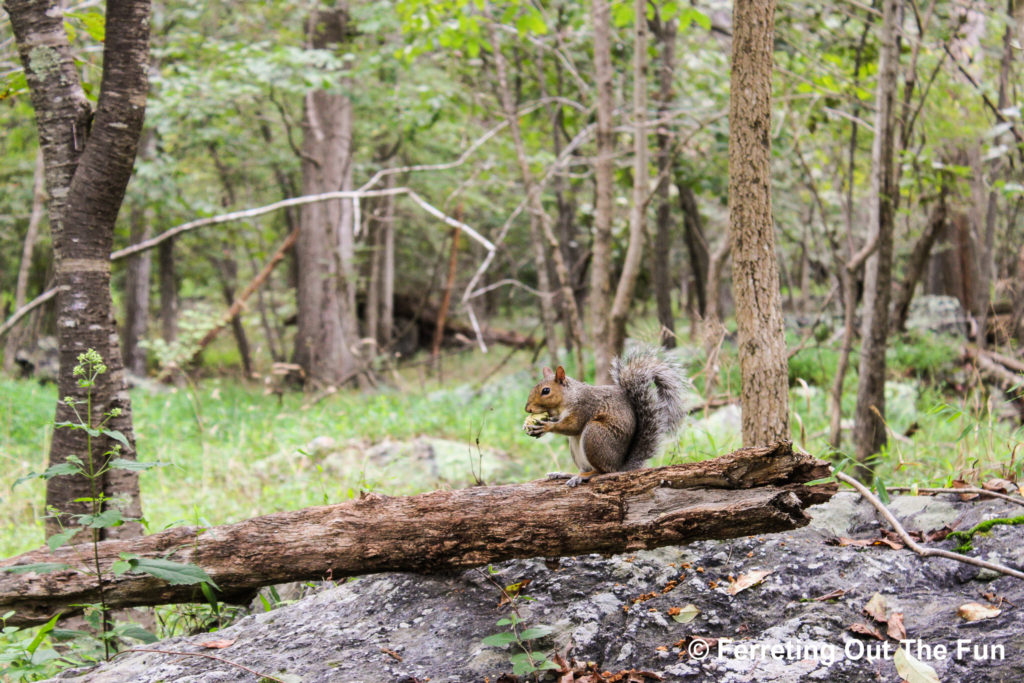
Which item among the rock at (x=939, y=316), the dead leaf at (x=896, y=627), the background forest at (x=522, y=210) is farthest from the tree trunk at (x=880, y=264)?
the rock at (x=939, y=316)

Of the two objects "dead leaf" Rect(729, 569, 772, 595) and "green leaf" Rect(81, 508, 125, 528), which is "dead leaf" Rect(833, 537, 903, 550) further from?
"green leaf" Rect(81, 508, 125, 528)

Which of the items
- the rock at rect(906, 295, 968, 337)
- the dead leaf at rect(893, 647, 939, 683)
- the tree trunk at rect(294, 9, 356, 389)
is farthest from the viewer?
the tree trunk at rect(294, 9, 356, 389)

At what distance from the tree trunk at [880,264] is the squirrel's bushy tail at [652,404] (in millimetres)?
1850

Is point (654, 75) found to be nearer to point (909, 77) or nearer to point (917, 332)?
point (909, 77)

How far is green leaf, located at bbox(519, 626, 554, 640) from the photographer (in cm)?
223

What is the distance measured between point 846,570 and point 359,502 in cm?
183

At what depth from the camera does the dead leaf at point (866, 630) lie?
2242 millimetres

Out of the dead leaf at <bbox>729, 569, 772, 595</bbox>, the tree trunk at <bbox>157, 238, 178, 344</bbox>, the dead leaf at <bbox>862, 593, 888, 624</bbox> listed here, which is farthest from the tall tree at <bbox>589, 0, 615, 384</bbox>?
the tree trunk at <bbox>157, 238, 178, 344</bbox>

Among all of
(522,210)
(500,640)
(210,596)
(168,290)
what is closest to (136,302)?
(168,290)

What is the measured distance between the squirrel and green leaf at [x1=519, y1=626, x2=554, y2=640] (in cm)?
65

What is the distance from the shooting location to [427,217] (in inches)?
548

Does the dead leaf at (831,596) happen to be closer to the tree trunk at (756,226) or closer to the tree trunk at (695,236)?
the tree trunk at (756,226)

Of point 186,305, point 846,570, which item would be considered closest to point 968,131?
point 846,570

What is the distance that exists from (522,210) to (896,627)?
271 inches
